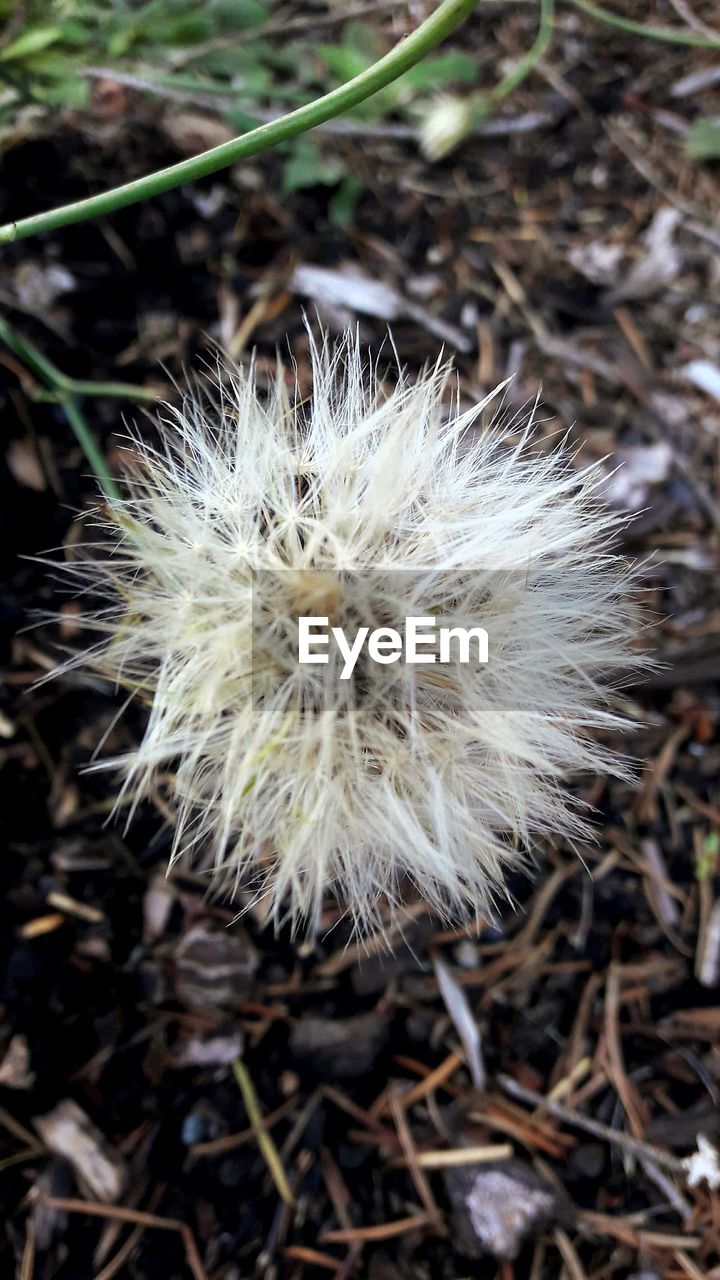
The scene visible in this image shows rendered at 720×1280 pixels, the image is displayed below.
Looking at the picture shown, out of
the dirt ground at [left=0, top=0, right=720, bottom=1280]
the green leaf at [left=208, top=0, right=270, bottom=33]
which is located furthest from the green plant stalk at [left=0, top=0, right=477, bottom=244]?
the green leaf at [left=208, top=0, right=270, bottom=33]

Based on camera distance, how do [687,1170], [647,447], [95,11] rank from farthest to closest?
[647,447] → [95,11] → [687,1170]

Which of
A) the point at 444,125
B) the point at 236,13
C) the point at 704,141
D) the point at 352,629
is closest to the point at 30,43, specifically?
the point at 236,13

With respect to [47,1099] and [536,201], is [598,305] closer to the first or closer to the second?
[536,201]

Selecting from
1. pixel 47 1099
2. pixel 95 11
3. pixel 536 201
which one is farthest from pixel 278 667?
pixel 536 201

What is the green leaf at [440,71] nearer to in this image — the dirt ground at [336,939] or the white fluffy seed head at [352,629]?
the dirt ground at [336,939]

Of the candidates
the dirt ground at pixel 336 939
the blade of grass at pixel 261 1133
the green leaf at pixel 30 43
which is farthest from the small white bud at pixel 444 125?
the blade of grass at pixel 261 1133

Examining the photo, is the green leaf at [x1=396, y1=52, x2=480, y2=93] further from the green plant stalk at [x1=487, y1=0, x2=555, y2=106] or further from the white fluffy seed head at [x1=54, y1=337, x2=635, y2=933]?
the white fluffy seed head at [x1=54, y1=337, x2=635, y2=933]

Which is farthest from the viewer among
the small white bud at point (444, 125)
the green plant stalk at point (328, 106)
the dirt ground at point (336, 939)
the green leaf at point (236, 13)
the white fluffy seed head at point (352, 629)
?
the small white bud at point (444, 125)

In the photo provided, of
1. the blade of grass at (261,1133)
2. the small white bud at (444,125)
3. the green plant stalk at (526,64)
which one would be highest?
the green plant stalk at (526,64)

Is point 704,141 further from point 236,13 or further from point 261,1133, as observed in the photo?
point 261,1133
